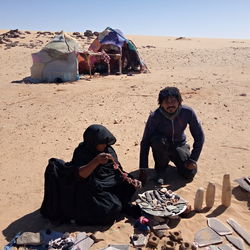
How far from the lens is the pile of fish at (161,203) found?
12.4ft

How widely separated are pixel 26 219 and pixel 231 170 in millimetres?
3009

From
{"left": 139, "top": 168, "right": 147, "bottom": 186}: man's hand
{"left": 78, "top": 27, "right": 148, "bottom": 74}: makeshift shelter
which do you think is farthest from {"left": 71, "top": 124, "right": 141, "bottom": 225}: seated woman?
{"left": 78, "top": 27, "right": 148, "bottom": 74}: makeshift shelter

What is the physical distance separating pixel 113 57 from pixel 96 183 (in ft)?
42.2

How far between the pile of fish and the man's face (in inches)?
42.6

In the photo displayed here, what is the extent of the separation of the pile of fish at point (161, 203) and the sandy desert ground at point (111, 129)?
0.59ft

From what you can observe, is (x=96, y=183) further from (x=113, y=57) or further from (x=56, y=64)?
(x=113, y=57)

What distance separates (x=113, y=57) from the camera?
1614cm

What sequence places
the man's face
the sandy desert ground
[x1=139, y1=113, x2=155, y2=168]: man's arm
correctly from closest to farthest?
the sandy desert ground < the man's face < [x1=139, y1=113, x2=155, y2=168]: man's arm

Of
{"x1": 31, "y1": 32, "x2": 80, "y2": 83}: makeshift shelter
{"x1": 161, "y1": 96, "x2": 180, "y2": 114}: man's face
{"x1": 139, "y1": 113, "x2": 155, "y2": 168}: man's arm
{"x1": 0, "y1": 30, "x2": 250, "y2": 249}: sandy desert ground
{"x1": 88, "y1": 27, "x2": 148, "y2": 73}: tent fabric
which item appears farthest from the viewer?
{"x1": 88, "y1": 27, "x2": 148, "y2": 73}: tent fabric

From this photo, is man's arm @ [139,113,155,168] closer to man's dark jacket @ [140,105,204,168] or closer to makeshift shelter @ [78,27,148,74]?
man's dark jacket @ [140,105,204,168]

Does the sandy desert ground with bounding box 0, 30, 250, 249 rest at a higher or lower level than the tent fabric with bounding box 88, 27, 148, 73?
lower

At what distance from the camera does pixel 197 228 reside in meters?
3.79

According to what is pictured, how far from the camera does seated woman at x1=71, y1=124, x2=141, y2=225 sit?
370 centimetres

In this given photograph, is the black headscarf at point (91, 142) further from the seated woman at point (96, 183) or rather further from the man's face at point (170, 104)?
the man's face at point (170, 104)
